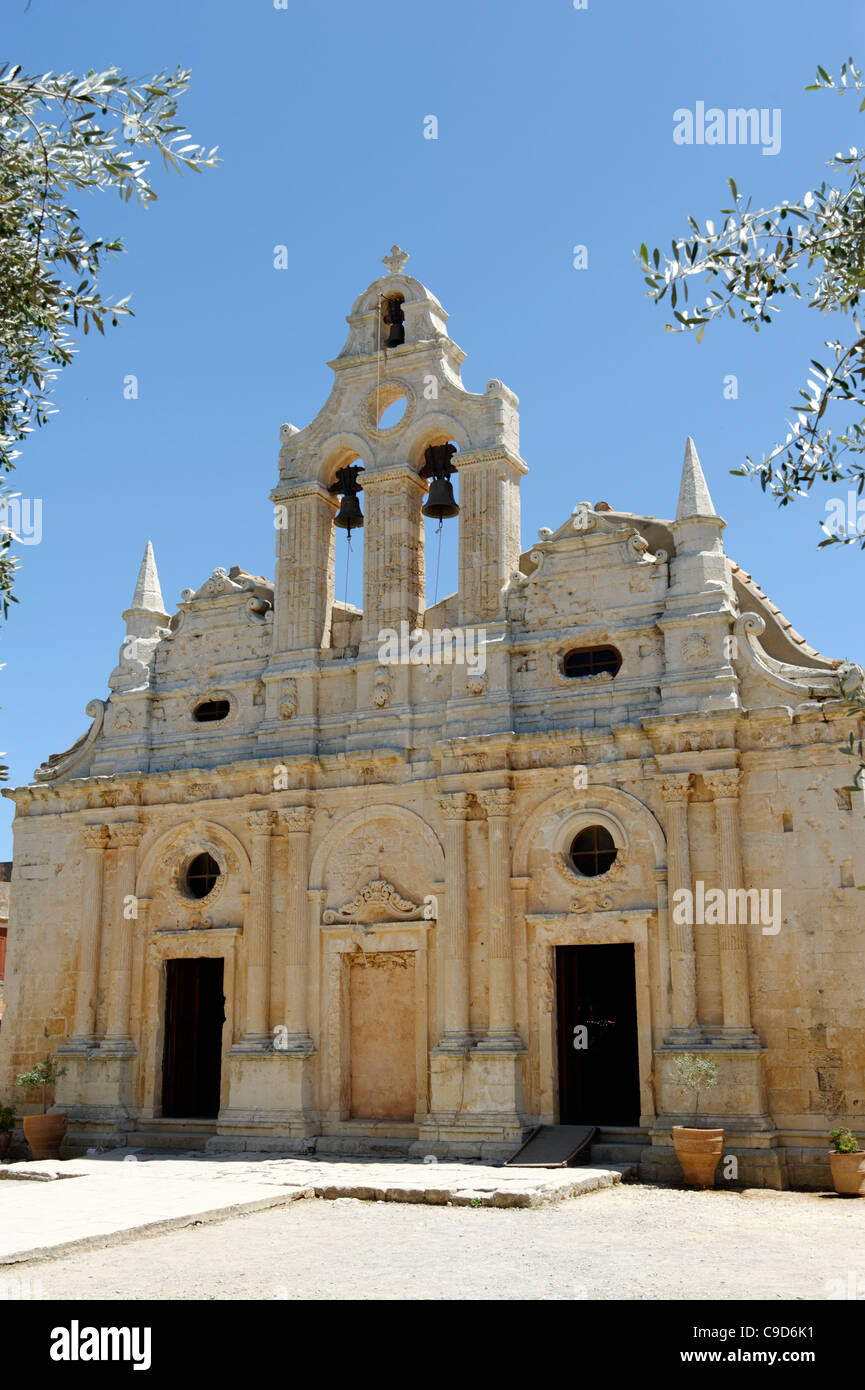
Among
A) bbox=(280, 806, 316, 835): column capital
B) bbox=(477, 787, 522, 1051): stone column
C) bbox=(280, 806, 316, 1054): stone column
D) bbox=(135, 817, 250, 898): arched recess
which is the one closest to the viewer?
bbox=(477, 787, 522, 1051): stone column

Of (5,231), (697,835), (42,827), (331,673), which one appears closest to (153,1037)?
(42,827)

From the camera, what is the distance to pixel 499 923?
17.6m

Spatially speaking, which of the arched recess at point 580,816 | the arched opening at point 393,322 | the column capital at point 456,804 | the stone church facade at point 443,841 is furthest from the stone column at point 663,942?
the arched opening at point 393,322

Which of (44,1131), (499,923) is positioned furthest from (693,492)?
(44,1131)

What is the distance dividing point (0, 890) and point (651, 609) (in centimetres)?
2243

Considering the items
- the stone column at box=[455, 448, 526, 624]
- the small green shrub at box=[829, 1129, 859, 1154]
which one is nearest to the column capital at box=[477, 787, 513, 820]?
the stone column at box=[455, 448, 526, 624]

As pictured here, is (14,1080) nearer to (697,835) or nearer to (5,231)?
(697,835)

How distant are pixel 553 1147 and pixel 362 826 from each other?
5.46 metres

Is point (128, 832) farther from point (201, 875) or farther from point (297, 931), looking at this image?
point (297, 931)

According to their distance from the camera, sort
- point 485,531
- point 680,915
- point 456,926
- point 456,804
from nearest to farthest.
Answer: point 680,915 < point 456,926 < point 456,804 < point 485,531

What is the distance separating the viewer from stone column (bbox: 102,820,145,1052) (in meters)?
20.3

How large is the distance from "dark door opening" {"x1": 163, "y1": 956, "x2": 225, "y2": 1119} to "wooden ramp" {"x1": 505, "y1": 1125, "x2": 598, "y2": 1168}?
5796mm

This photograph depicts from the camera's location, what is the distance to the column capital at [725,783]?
54.0 feet

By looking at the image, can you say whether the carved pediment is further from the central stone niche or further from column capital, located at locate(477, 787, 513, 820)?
column capital, located at locate(477, 787, 513, 820)
